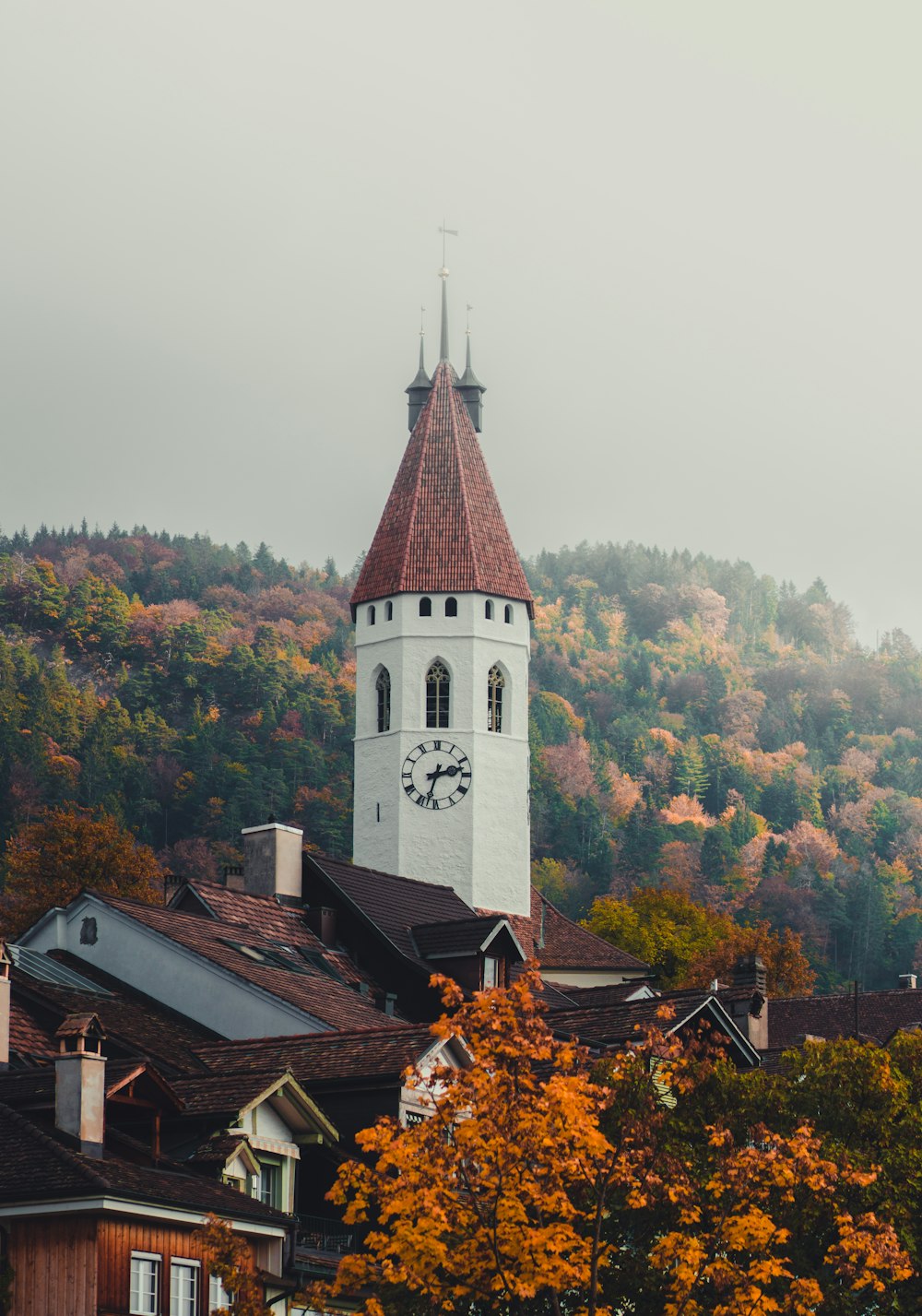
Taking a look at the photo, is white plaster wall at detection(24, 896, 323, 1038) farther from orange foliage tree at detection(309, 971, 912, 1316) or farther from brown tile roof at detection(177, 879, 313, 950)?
orange foliage tree at detection(309, 971, 912, 1316)

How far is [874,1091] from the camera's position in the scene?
117 ft

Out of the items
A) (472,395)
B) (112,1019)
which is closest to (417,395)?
(472,395)

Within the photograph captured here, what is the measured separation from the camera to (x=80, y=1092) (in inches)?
1251

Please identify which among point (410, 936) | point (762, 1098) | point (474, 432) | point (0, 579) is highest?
point (0, 579)

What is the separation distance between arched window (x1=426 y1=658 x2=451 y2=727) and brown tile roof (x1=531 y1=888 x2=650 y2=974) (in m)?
6.95

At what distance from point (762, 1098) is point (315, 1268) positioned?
649cm

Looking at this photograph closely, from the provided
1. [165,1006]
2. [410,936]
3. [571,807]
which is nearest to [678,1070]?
[165,1006]

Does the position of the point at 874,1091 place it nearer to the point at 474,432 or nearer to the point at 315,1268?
the point at 315,1268

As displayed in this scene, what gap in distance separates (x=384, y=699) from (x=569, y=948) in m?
10.3

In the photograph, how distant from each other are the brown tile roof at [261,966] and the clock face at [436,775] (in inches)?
1254

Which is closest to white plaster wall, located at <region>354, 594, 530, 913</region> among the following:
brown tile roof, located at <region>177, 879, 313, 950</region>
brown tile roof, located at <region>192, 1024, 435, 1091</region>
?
brown tile roof, located at <region>177, 879, 313, 950</region>

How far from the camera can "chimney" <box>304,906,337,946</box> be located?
55094mm

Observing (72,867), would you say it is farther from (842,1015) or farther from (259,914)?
(259,914)

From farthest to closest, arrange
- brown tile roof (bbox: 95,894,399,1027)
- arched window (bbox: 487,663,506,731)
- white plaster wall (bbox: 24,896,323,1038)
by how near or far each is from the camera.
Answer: arched window (bbox: 487,663,506,731) < brown tile roof (bbox: 95,894,399,1027) < white plaster wall (bbox: 24,896,323,1038)
